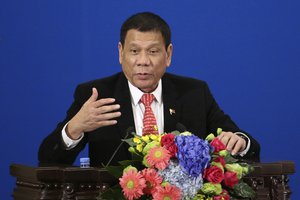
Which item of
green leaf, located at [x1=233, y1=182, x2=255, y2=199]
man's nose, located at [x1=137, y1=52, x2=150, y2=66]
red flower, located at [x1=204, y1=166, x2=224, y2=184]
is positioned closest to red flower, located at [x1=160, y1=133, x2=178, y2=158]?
red flower, located at [x1=204, y1=166, x2=224, y2=184]

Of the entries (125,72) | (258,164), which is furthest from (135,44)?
(258,164)

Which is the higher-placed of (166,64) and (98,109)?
(166,64)

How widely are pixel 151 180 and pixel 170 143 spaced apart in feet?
0.44

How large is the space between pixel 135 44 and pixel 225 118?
0.55 m

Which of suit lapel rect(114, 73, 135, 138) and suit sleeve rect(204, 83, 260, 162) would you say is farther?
suit sleeve rect(204, 83, 260, 162)

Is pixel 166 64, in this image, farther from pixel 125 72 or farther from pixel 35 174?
pixel 35 174

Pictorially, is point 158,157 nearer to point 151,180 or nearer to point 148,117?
point 151,180

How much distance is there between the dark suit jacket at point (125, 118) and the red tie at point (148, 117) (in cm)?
6

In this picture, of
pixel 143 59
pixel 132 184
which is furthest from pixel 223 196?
pixel 143 59

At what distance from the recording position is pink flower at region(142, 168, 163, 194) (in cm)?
184

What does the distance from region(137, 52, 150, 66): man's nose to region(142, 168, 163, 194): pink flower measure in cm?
90

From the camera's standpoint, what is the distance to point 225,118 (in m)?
2.88

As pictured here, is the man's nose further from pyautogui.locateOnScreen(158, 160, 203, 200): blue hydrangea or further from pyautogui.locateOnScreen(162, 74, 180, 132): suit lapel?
pyautogui.locateOnScreen(158, 160, 203, 200): blue hydrangea

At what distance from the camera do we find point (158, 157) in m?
1.86
